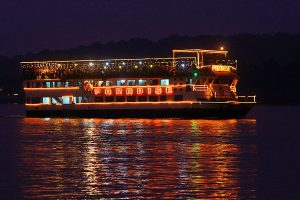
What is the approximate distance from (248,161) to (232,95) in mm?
44772

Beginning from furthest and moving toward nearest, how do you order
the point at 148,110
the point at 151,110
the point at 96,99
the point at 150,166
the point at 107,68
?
the point at 107,68
the point at 96,99
the point at 148,110
the point at 151,110
the point at 150,166

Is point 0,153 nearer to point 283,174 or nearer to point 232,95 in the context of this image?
point 283,174

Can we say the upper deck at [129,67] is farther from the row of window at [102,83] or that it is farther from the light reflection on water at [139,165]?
the light reflection on water at [139,165]

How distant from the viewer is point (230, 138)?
5903 cm

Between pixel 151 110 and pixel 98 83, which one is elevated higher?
pixel 98 83

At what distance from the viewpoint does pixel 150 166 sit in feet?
127

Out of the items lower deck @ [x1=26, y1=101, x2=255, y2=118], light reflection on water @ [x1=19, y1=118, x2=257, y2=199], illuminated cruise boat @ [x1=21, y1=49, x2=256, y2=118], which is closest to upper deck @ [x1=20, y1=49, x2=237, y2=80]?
illuminated cruise boat @ [x1=21, y1=49, x2=256, y2=118]

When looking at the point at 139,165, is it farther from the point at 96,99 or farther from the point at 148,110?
the point at 96,99

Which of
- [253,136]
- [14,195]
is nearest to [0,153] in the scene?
[14,195]

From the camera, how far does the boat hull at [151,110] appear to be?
84625mm

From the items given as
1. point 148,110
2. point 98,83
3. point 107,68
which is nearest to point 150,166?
point 148,110

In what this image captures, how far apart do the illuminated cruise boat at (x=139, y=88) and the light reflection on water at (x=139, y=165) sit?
857 inches

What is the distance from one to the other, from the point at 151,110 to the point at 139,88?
273 centimetres

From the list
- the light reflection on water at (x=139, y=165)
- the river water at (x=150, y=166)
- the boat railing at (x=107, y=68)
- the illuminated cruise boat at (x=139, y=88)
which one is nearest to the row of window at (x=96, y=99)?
the illuminated cruise boat at (x=139, y=88)
